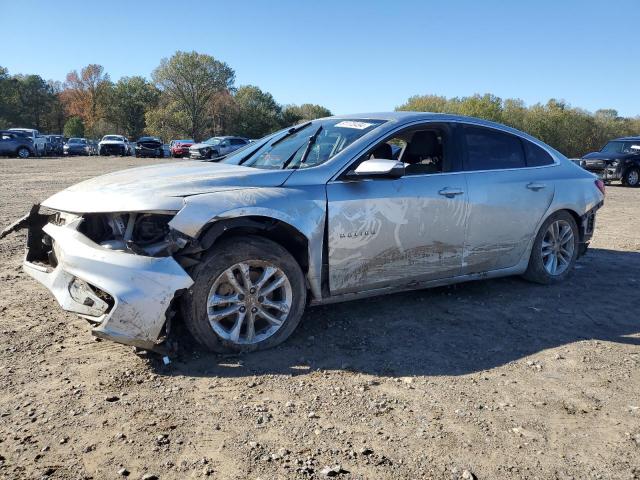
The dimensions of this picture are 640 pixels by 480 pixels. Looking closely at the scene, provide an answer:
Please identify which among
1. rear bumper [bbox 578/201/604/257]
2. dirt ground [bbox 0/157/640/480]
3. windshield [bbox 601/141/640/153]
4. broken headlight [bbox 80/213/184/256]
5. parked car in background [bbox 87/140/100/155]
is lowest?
dirt ground [bbox 0/157/640/480]

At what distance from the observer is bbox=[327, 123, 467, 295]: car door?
3896mm

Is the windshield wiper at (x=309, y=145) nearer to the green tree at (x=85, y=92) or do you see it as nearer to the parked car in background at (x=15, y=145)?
the parked car in background at (x=15, y=145)

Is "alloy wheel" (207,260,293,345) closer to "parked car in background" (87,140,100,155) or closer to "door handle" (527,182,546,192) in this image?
"door handle" (527,182,546,192)

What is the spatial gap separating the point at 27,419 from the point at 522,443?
259cm

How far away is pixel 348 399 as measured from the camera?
3047 millimetres

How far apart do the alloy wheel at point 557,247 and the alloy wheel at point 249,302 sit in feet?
9.93

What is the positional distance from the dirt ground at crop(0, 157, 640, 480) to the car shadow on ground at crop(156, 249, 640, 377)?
0.02 meters

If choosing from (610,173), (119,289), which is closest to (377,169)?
(119,289)

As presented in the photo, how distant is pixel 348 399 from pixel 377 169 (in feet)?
5.56

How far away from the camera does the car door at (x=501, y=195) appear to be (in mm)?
4652

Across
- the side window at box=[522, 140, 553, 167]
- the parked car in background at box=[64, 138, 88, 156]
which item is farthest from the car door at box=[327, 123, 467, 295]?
the parked car in background at box=[64, 138, 88, 156]

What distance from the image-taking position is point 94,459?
8.00 ft

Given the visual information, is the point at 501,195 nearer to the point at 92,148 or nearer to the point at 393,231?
the point at 393,231

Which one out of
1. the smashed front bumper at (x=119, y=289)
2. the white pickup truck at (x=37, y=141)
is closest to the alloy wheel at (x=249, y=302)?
the smashed front bumper at (x=119, y=289)
